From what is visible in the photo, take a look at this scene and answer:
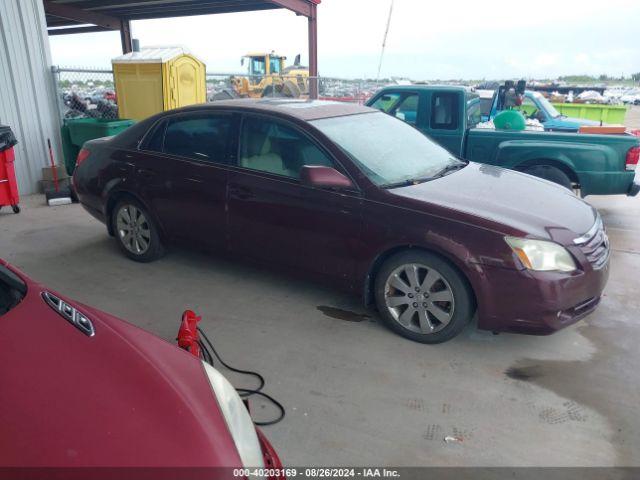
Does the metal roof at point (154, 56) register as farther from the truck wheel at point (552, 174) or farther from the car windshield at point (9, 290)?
the car windshield at point (9, 290)

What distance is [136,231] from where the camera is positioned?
4855 millimetres

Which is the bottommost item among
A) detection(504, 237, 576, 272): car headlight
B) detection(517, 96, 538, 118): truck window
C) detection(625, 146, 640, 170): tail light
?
detection(504, 237, 576, 272): car headlight

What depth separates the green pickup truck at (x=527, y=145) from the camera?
6.10 m

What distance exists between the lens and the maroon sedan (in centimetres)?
317

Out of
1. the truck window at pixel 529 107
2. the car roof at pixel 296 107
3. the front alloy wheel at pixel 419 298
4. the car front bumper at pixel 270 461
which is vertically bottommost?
the front alloy wheel at pixel 419 298

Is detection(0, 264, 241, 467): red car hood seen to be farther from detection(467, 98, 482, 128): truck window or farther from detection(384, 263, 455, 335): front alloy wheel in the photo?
detection(467, 98, 482, 128): truck window

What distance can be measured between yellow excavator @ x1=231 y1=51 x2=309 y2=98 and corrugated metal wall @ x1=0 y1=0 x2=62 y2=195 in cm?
688

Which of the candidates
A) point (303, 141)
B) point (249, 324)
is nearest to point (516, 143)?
point (303, 141)

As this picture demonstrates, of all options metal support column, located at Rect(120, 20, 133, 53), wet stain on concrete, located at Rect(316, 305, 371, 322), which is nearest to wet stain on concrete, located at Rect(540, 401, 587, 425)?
wet stain on concrete, located at Rect(316, 305, 371, 322)

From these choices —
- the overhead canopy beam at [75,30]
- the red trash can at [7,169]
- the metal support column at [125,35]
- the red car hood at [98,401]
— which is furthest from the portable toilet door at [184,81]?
the overhead canopy beam at [75,30]

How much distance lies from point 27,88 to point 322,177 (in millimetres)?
6120

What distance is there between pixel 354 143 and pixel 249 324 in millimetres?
1571

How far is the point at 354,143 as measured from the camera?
3859 mm

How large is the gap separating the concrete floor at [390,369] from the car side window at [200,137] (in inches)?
43.9
